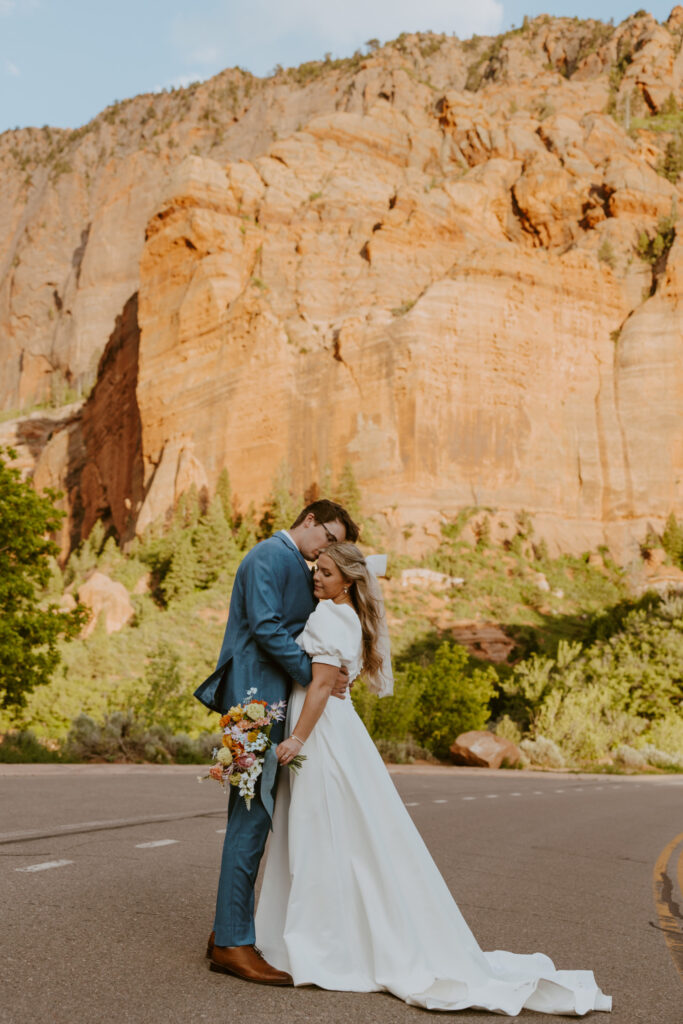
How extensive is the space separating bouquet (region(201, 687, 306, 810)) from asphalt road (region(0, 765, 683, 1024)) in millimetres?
777

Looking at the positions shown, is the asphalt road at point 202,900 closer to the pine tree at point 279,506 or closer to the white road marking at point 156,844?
the white road marking at point 156,844

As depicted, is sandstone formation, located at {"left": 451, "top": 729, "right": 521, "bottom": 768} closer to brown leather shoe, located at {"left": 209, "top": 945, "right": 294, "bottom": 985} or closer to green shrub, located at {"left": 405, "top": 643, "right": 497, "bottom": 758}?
green shrub, located at {"left": 405, "top": 643, "right": 497, "bottom": 758}

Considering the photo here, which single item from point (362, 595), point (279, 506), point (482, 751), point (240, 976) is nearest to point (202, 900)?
point (240, 976)

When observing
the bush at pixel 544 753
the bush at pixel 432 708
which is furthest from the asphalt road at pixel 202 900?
the bush at pixel 544 753

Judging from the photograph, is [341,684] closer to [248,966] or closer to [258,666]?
[258,666]

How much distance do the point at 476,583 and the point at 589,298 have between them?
23.7 m

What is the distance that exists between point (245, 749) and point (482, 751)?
67.9ft

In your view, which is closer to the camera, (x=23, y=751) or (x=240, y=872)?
(x=240, y=872)

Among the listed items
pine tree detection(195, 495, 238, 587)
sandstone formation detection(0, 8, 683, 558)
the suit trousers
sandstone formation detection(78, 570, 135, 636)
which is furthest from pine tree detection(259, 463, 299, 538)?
the suit trousers

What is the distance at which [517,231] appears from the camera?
240 ft

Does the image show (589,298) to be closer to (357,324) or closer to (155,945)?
(357,324)

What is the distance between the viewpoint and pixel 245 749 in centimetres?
408

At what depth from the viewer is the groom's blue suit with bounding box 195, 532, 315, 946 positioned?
4012mm

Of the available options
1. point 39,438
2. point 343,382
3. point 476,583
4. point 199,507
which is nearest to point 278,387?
point 343,382
